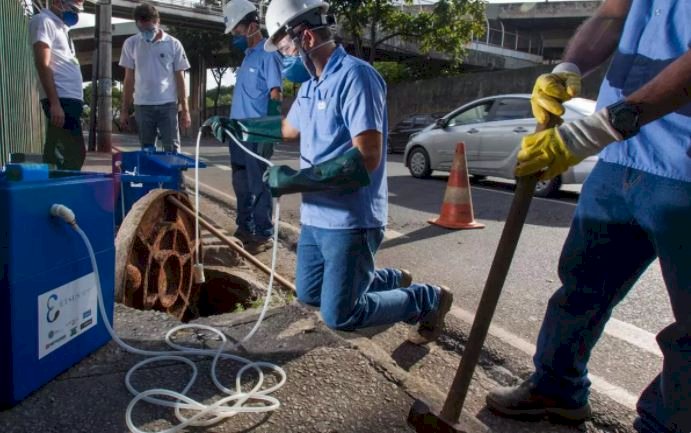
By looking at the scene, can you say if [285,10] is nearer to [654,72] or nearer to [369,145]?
[369,145]

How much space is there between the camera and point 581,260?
2.23m

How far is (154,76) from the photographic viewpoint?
18.5 ft

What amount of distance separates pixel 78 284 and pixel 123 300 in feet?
2.61

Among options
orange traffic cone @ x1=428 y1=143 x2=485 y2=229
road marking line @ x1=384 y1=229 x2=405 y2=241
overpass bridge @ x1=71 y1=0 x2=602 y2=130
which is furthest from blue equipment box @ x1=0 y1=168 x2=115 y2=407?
overpass bridge @ x1=71 y1=0 x2=602 y2=130

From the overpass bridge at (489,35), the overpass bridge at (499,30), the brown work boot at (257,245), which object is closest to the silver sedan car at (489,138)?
the brown work boot at (257,245)

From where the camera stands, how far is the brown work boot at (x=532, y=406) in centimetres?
238

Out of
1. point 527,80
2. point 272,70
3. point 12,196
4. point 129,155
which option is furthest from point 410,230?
point 527,80

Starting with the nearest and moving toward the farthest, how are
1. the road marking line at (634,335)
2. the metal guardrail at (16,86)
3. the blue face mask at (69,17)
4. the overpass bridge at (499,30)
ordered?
the road marking line at (634,335), the blue face mask at (69,17), the metal guardrail at (16,86), the overpass bridge at (499,30)

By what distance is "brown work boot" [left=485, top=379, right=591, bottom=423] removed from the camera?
93.9 inches

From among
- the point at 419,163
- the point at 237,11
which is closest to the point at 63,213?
the point at 237,11

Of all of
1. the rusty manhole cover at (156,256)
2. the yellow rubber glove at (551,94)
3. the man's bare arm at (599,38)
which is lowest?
the rusty manhole cover at (156,256)

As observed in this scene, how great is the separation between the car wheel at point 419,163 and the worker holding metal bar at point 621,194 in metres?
8.50

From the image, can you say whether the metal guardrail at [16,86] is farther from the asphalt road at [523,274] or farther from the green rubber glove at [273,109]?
the asphalt road at [523,274]

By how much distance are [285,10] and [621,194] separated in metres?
1.60
